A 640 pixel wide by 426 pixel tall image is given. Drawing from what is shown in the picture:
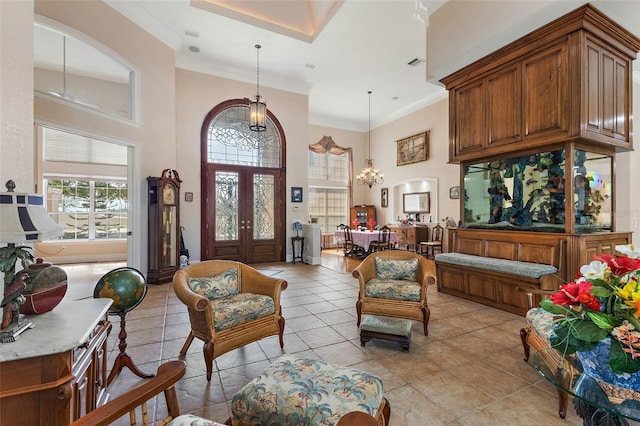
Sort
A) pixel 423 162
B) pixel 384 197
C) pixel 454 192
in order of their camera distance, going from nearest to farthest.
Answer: pixel 454 192 < pixel 423 162 < pixel 384 197

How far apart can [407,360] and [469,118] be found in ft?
12.6

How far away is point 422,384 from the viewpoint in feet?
7.34

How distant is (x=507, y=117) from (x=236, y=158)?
5752mm

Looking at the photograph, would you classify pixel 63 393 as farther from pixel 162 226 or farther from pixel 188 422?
pixel 162 226

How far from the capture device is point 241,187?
23.8ft

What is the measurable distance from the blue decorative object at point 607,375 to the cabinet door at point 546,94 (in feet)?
10.2

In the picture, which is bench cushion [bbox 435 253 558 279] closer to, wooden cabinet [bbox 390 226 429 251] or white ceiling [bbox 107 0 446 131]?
wooden cabinet [bbox 390 226 429 251]

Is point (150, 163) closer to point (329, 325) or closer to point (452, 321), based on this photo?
point (329, 325)

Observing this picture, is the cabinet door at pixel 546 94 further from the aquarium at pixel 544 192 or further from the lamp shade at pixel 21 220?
the lamp shade at pixel 21 220

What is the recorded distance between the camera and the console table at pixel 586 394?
47.7 inches

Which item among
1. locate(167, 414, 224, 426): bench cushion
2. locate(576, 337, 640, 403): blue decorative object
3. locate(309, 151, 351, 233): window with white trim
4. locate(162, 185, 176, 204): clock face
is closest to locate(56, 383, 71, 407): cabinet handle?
locate(167, 414, 224, 426): bench cushion

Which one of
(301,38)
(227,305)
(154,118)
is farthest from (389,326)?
(301,38)

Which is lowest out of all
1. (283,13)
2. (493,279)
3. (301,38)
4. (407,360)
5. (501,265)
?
(407,360)

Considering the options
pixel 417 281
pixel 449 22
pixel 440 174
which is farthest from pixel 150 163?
pixel 440 174
